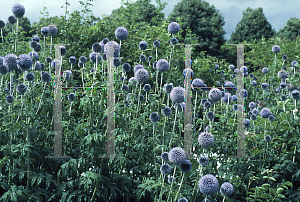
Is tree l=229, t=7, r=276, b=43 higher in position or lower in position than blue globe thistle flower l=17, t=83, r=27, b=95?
higher

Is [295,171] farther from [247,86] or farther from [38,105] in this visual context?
[247,86]

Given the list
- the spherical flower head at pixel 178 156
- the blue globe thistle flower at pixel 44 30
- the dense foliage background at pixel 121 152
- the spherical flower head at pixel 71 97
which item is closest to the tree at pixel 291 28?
the dense foliage background at pixel 121 152

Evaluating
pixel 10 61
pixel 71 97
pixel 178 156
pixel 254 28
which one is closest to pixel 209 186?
Result: pixel 178 156

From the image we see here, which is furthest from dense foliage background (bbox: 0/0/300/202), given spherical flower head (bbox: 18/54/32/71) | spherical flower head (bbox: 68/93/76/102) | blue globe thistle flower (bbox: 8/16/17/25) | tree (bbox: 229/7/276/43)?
tree (bbox: 229/7/276/43)

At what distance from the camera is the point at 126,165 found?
3516mm

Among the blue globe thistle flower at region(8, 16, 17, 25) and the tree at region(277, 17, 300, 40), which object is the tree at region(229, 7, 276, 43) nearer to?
the tree at region(277, 17, 300, 40)

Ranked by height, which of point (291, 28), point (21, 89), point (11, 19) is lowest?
point (21, 89)

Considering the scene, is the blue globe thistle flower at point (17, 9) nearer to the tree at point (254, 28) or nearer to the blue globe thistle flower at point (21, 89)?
the blue globe thistle flower at point (21, 89)

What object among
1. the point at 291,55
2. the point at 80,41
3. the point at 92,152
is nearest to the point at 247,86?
the point at 291,55

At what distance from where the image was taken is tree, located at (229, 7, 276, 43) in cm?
2955

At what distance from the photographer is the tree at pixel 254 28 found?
2955 centimetres

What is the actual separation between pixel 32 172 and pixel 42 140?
0.55 m

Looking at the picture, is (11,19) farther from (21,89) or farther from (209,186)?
(209,186)

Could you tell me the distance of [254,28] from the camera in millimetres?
29891
